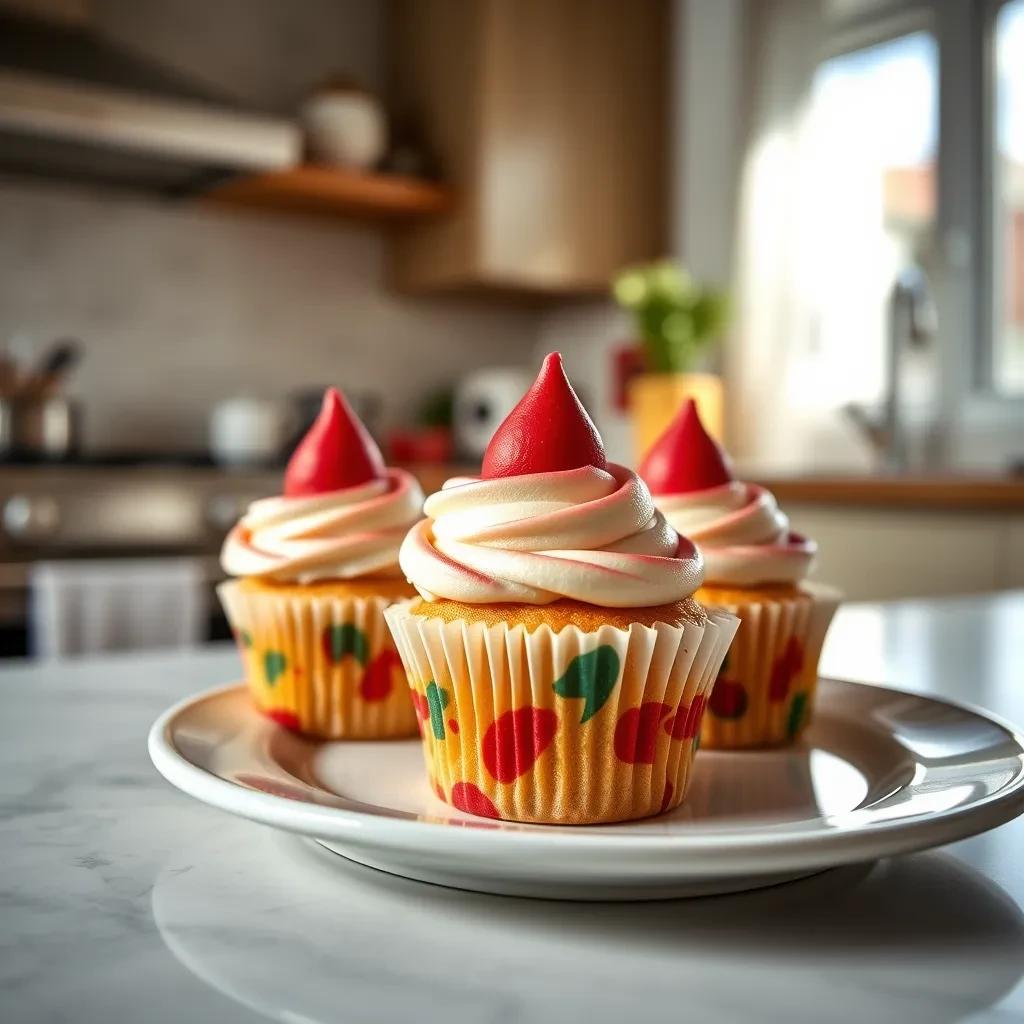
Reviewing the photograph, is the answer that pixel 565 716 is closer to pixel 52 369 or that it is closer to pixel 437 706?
pixel 437 706

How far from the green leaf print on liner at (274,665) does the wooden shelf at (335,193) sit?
2843 mm

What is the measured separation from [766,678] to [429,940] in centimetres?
33

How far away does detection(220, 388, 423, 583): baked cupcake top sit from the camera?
75 cm

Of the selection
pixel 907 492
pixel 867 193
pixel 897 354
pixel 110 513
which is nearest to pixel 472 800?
pixel 907 492

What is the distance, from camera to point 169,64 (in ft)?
12.2

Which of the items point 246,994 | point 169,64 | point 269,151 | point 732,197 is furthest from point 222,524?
point 246,994

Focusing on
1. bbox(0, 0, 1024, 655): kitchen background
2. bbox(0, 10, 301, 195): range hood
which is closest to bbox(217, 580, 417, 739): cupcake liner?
bbox(0, 0, 1024, 655): kitchen background

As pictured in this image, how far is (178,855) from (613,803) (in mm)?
185

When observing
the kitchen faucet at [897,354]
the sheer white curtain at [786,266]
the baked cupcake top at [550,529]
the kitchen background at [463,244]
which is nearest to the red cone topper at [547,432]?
the baked cupcake top at [550,529]

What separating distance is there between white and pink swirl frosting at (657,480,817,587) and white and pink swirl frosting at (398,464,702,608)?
13 cm

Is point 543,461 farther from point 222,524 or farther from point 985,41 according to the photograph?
point 985,41

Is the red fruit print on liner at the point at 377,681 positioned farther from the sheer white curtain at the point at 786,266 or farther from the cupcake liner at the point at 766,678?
the sheer white curtain at the point at 786,266

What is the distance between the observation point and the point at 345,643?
736 mm

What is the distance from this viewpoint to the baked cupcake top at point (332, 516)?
75 centimetres
